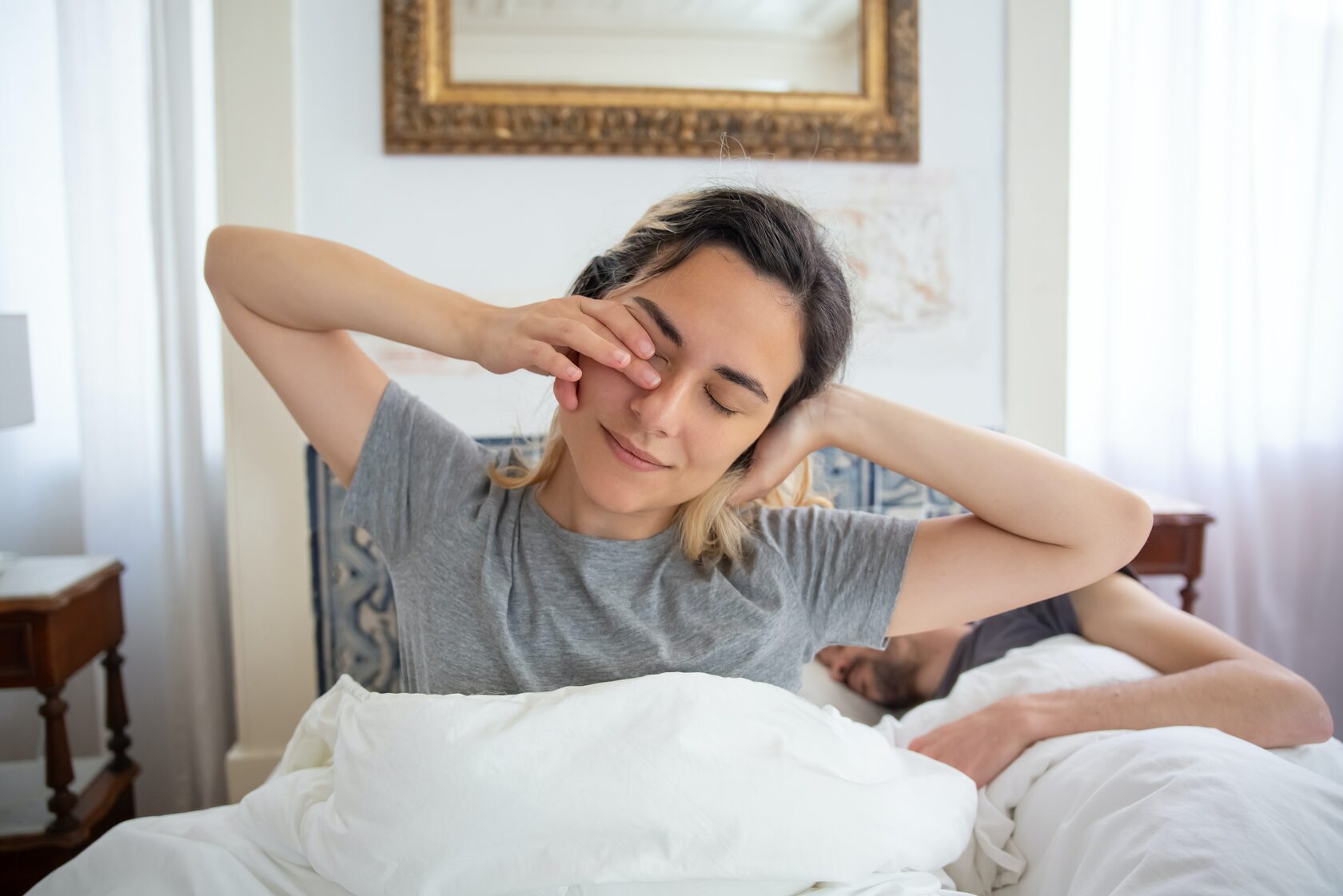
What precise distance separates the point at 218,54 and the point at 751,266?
140cm

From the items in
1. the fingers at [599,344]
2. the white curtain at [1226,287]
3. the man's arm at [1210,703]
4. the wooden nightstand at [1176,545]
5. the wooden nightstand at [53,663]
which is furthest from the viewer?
the white curtain at [1226,287]

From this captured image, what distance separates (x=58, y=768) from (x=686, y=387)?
4.95ft

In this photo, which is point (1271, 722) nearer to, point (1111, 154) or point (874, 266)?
point (874, 266)

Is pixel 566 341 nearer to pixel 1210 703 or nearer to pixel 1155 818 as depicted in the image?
pixel 1155 818

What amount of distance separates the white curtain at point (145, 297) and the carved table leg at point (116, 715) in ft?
0.57

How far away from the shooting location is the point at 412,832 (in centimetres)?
83

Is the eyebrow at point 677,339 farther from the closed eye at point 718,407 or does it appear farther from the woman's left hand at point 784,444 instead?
the woman's left hand at point 784,444

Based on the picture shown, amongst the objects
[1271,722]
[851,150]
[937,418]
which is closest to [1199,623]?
[1271,722]

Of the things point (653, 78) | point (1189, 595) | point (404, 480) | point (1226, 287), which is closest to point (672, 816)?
point (404, 480)

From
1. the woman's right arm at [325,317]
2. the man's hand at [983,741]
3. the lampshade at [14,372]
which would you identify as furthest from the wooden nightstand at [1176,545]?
the lampshade at [14,372]

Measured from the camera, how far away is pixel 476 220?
191 centimetres

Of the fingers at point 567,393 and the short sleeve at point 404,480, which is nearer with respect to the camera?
the fingers at point 567,393

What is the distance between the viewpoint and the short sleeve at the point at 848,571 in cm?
110

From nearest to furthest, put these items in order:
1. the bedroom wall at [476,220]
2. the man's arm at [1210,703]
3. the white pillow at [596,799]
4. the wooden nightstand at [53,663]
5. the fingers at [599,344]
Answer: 1. the white pillow at [596,799]
2. the fingers at [599,344]
3. the man's arm at [1210,703]
4. the wooden nightstand at [53,663]
5. the bedroom wall at [476,220]
